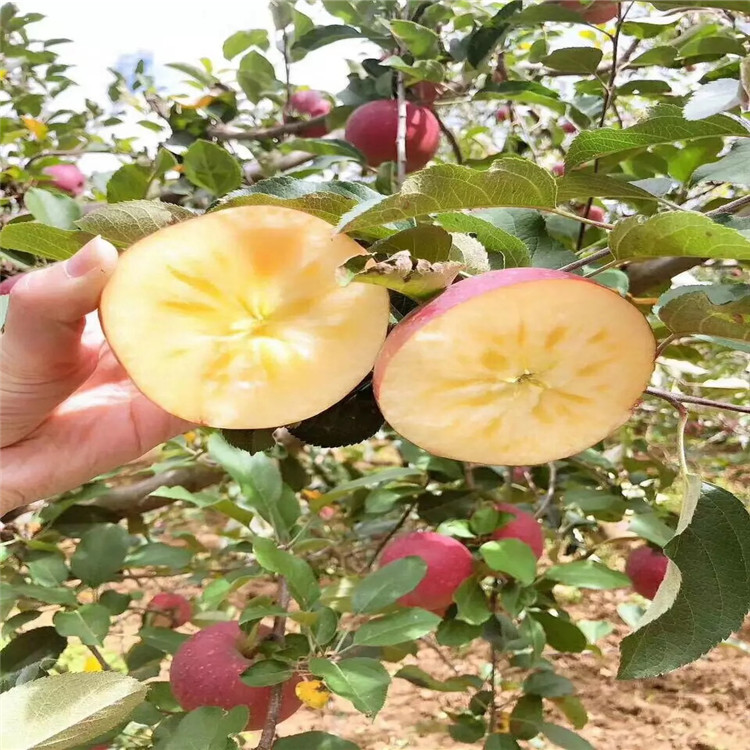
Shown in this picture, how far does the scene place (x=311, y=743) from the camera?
75 cm

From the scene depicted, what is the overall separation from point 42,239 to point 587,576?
78 centimetres

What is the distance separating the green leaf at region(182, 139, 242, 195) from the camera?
0.89m

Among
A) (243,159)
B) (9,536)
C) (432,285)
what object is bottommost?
(9,536)

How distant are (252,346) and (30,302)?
0.53 ft

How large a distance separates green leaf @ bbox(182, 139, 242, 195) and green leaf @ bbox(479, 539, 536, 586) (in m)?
0.54

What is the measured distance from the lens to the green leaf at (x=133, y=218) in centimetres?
42

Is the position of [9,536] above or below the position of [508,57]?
below

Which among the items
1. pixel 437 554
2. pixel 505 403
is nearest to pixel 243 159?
pixel 437 554

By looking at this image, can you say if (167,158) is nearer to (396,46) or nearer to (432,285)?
(396,46)

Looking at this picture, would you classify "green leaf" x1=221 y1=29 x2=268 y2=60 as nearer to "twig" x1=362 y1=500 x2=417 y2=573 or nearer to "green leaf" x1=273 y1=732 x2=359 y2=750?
"twig" x1=362 y1=500 x2=417 y2=573

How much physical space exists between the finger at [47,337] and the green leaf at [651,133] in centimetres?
28

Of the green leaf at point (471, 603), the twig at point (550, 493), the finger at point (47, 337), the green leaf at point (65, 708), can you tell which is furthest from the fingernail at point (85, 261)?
the twig at point (550, 493)

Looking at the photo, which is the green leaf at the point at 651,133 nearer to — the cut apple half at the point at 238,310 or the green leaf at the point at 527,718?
the cut apple half at the point at 238,310

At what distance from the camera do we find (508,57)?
63.9 inches
